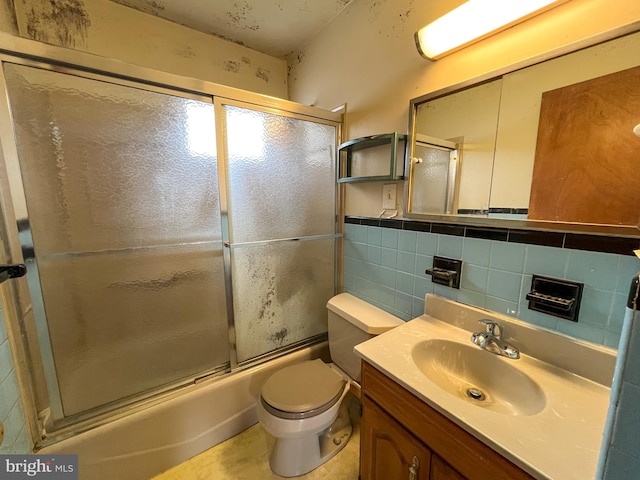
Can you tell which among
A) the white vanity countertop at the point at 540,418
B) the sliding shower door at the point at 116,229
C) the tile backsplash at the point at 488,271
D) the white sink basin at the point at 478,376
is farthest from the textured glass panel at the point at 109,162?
the white sink basin at the point at 478,376

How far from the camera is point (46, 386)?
105 centimetres

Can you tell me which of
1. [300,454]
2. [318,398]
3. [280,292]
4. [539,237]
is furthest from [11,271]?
[539,237]

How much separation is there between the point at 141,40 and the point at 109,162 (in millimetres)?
922

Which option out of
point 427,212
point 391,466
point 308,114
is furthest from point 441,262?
point 308,114

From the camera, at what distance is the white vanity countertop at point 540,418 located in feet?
1.73

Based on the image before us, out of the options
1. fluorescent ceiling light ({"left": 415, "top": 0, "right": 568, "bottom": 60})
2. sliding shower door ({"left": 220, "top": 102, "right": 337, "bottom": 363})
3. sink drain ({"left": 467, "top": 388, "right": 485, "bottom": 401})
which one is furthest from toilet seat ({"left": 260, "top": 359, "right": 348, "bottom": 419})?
fluorescent ceiling light ({"left": 415, "top": 0, "right": 568, "bottom": 60})

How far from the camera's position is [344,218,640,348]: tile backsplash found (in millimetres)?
739

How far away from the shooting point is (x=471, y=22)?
90 centimetres

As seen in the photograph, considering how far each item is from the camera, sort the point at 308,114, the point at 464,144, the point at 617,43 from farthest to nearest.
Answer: the point at 308,114
the point at 464,144
the point at 617,43

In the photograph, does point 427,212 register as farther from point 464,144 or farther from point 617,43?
point 617,43

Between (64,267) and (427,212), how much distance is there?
156 cm

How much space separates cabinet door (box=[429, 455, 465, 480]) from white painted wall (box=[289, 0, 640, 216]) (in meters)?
1.06

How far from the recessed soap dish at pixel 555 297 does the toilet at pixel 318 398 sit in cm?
57

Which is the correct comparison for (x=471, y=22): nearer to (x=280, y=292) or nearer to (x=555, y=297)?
(x=555, y=297)
